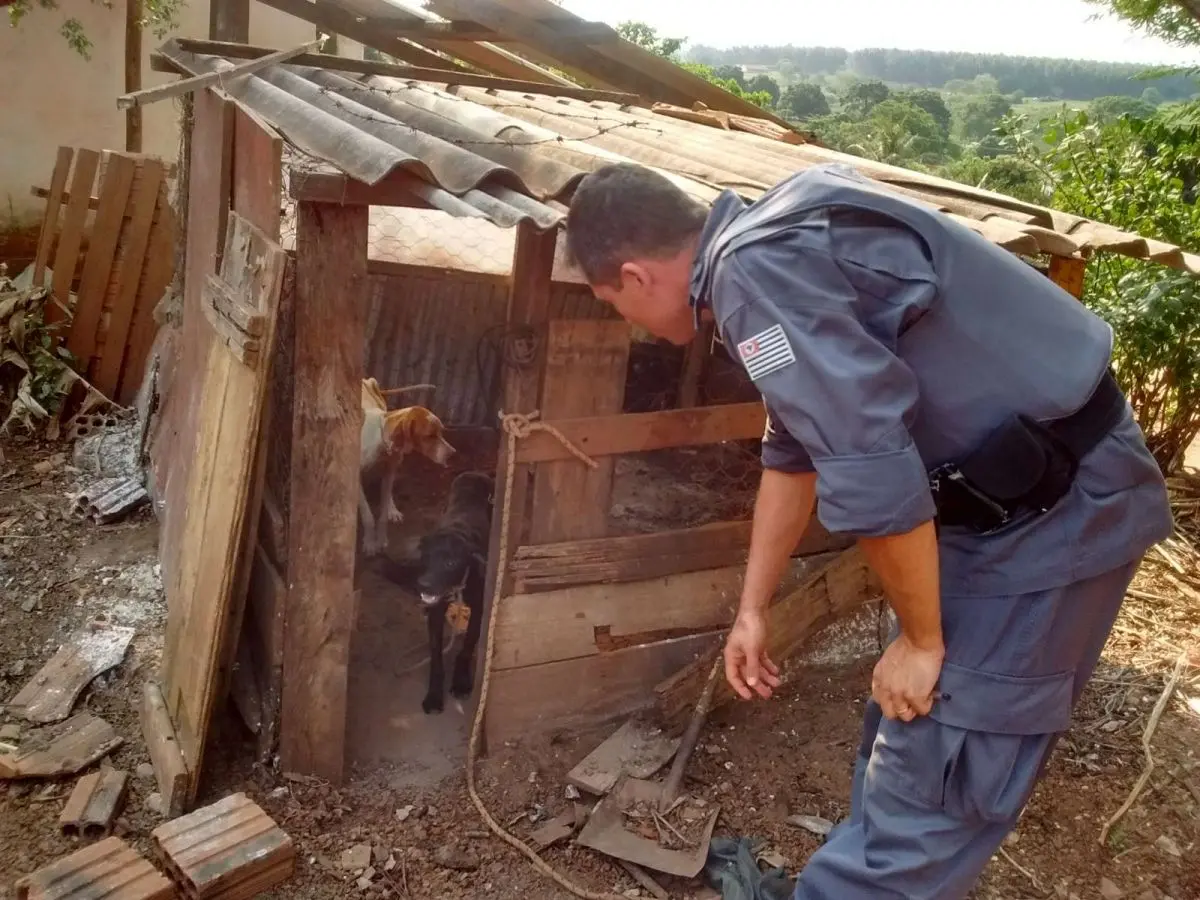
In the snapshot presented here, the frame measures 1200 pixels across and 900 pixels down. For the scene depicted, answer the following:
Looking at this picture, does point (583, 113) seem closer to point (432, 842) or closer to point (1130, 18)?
point (432, 842)

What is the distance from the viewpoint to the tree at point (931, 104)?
27016 mm

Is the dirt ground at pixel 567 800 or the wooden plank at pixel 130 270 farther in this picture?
the wooden plank at pixel 130 270

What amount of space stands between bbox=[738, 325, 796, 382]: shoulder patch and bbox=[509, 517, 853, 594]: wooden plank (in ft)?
7.02

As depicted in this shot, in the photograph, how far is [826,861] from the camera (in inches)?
97.5

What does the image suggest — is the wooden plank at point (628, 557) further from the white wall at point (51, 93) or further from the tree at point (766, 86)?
the tree at point (766, 86)

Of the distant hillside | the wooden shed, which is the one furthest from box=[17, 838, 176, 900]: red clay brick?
the distant hillside

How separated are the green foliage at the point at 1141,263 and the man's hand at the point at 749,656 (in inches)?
218

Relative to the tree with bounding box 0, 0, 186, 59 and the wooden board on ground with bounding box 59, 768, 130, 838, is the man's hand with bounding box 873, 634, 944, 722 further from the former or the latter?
the tree with bounding box 0, 0, 186, 59

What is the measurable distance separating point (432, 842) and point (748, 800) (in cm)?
128

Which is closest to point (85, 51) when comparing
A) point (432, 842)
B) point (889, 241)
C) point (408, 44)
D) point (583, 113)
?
point (408, 44)

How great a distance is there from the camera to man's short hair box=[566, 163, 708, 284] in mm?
2166

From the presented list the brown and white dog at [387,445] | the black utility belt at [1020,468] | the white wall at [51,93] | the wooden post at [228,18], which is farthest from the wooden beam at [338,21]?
the black utility belt at [1020,468]

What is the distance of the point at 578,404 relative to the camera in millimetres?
3842

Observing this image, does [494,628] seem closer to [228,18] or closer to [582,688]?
[582,688]
